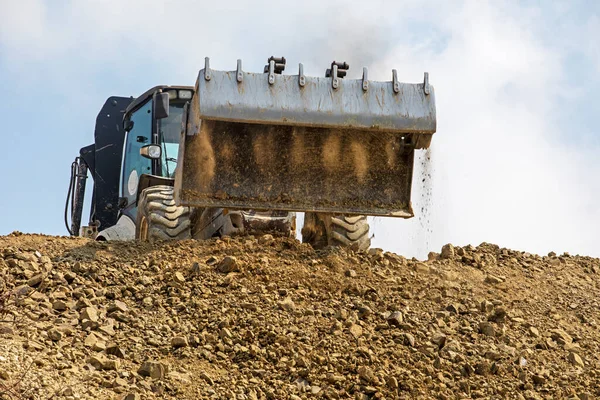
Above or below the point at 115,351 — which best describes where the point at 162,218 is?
above

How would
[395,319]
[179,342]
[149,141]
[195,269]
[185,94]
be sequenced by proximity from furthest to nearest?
[149,141] < [185,94] < [195,269] < [395,319] < [179,342]

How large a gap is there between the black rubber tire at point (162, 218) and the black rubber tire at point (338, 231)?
49.8 inches

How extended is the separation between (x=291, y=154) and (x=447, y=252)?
1.69 meters

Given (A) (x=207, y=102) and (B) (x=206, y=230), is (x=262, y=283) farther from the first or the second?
(B) (x=206, y=230)

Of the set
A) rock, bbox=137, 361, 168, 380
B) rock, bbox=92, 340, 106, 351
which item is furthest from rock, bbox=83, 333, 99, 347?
rock, bbox=137, 361, 168, 380

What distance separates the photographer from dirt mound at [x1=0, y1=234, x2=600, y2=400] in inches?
243

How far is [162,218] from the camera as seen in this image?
9.65 m

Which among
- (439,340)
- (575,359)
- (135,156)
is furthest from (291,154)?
(135,156)

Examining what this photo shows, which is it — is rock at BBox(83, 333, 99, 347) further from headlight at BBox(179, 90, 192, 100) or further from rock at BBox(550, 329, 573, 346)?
headlight at BBox(179, 90, 192, 100)

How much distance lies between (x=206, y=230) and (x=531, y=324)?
360cm

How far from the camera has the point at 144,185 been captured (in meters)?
10.8

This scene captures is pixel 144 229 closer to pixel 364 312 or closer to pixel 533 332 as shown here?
pixel 364 312

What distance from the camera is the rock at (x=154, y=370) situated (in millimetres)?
6098

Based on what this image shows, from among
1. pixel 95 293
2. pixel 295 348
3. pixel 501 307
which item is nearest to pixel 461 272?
pixel 501 307
